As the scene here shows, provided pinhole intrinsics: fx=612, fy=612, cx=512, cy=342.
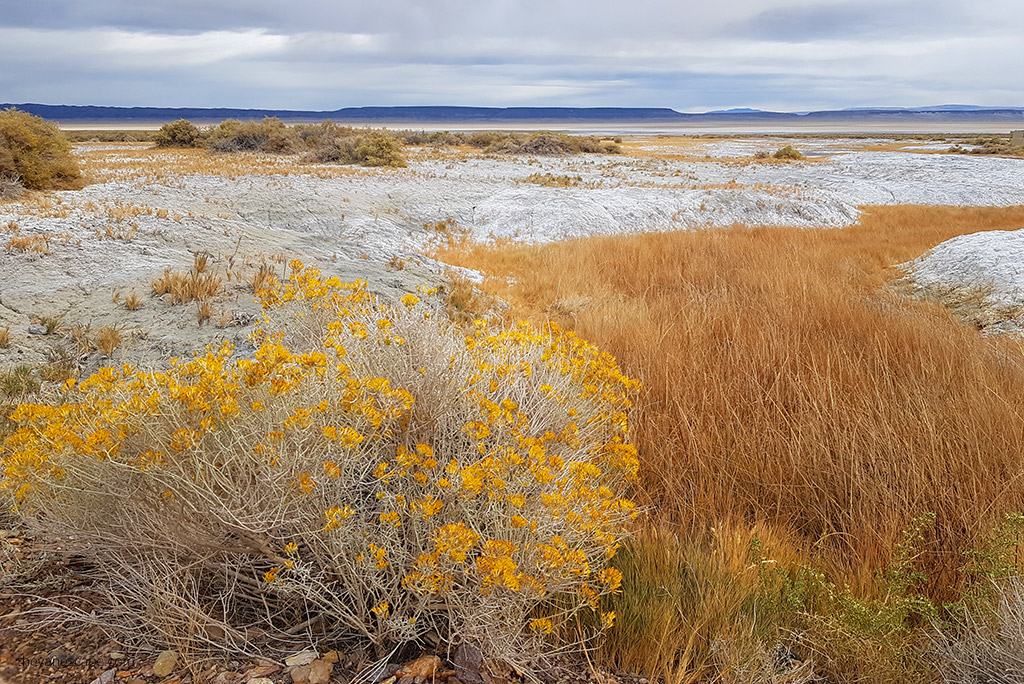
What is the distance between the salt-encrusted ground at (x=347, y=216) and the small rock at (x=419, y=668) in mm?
4032

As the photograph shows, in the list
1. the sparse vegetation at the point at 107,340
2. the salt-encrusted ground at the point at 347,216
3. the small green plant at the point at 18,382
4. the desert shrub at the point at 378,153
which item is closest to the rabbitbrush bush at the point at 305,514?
the small green plant at the point at 18,382

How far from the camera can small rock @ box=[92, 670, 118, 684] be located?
1862 millimetres

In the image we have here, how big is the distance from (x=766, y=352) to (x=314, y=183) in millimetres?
14556

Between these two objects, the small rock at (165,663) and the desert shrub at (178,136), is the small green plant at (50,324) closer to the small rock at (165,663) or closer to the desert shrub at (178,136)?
the small rock at (165,663)

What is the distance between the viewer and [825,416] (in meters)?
3.61

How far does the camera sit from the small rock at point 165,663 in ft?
6.19

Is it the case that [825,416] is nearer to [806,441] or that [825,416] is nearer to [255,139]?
[806,441]

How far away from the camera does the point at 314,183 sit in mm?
16484

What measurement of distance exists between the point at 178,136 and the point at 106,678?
3984 cm

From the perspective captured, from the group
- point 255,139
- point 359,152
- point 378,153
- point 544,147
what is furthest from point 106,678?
point 544,147

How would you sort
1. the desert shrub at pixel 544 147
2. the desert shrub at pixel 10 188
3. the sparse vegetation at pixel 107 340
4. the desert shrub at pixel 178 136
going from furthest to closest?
1. the desert shrub at pixel 544 147
2. the desert shrub at pixel 178 136
3. the desert shrub at pixel 10 188
4. the sparse vegetation at pixel 107 340

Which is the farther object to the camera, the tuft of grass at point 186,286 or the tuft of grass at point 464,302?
the tuft of grass at point 464,302

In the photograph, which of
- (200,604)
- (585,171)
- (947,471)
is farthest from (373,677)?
(585,171)

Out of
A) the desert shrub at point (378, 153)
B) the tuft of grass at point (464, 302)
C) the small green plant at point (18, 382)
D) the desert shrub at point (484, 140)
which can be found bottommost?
the small green plant at point (18, 382)
